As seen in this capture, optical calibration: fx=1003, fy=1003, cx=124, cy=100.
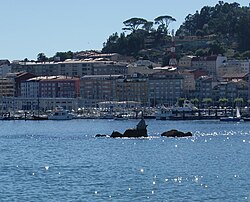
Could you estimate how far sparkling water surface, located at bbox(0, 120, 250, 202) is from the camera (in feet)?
101

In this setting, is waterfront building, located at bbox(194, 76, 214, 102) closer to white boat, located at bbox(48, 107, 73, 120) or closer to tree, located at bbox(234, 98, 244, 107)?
tree, located at bbox(234, 98, 244, 107)

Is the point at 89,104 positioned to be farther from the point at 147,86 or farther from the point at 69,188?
the point at 69,188

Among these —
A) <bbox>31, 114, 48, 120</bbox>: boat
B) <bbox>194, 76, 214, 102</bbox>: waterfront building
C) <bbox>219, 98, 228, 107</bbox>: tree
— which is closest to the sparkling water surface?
<bbox>31, 114, 48, 120</bbox>: boat

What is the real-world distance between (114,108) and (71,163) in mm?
82304

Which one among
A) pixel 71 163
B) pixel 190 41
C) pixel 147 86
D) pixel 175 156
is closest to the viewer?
pixel 71 163

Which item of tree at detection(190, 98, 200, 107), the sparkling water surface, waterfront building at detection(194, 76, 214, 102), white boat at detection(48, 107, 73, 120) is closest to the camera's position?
the sparkling water surface

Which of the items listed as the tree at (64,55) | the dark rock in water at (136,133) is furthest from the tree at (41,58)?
the dark rock in water at (136,133)

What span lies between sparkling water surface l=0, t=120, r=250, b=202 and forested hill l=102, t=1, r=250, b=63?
9440 cm

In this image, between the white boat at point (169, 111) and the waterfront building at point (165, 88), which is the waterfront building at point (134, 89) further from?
the white boat at point (169, 111)

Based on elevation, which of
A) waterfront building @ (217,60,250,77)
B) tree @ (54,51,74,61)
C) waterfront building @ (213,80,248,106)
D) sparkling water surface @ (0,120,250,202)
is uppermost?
tree @ (54,51,74,61)

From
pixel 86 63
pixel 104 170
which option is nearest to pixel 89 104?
pixel 86 63

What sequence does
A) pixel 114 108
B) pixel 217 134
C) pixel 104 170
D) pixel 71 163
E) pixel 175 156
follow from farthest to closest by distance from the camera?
pixel 114 108
pixel 217 134
pixel 175 156
pixel 71 163
pixel 104 170

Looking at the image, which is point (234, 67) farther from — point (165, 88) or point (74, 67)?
point (74, 67)

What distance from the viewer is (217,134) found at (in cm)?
7106
